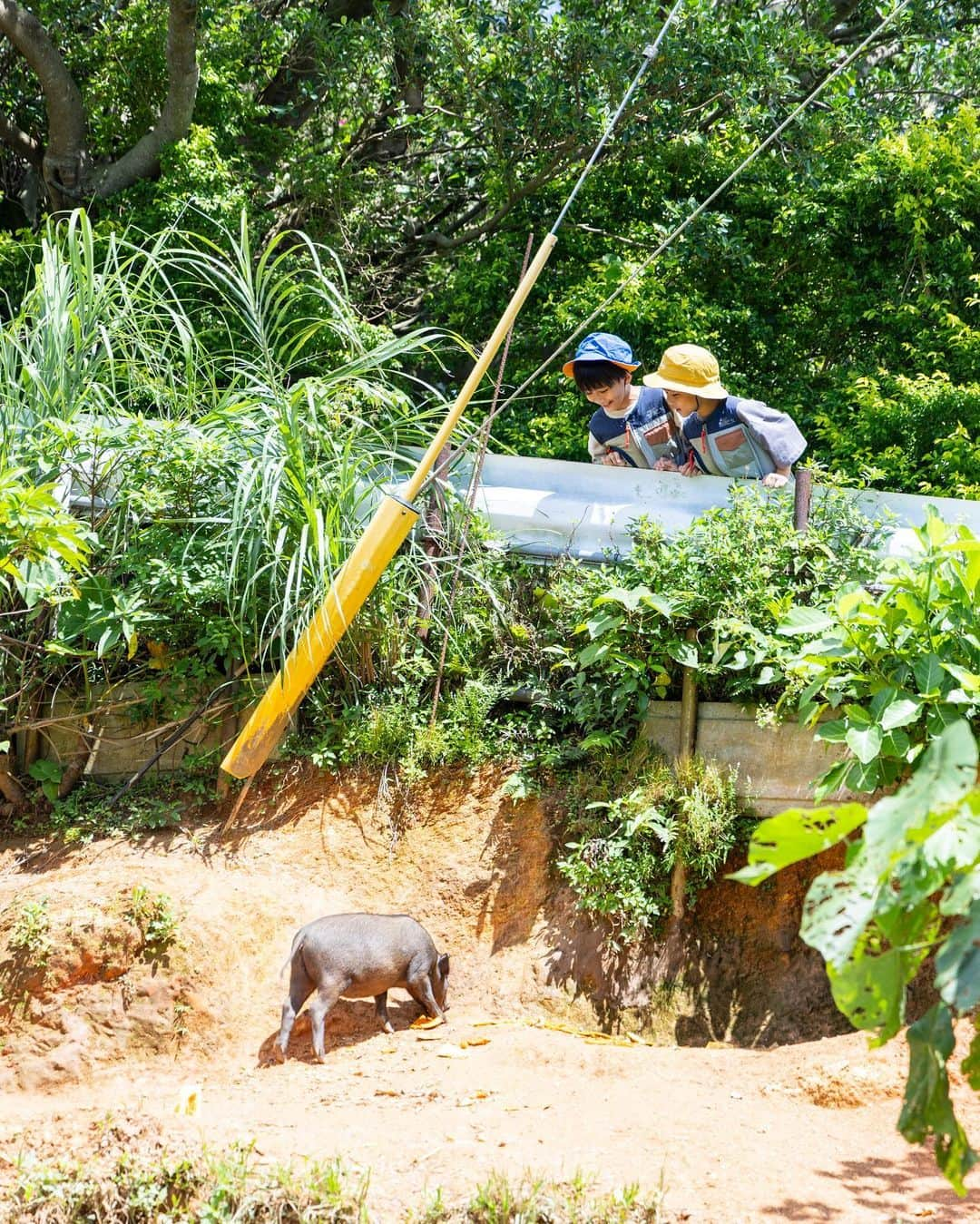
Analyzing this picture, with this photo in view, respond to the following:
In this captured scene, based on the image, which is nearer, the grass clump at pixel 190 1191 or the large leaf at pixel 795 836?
the large leaf at pixel 795 836

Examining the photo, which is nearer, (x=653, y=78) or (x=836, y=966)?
(x=836, y=966)

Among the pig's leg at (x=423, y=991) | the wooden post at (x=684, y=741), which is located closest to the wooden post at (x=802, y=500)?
the wooden post at (x=684, y=741)

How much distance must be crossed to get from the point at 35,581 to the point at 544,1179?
3.19 m

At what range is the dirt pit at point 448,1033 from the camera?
405cm

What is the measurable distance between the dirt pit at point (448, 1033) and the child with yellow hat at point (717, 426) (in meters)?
1.95

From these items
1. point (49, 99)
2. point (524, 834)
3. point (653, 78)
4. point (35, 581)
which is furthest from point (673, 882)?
point (49, 99)

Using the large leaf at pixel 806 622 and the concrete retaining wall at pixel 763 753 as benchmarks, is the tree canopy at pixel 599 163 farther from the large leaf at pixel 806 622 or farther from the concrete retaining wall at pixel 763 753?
the large leaf at pixel 806 622

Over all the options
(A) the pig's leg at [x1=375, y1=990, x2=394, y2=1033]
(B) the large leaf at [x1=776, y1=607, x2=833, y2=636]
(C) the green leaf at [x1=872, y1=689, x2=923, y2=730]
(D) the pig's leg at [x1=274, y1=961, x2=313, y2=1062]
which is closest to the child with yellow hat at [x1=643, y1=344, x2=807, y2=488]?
(B) the large leaf at [x1=776, y1=607, x2=833, y2=636]

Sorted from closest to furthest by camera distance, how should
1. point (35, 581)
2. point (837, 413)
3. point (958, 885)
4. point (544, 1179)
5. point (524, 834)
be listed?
point (958, 885) < point (544, 1179) < point (35, 581) < point (524, 834) < point (837, 413)

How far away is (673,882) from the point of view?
571 centimetres

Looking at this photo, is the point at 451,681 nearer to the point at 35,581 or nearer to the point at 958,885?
the point at 35,581

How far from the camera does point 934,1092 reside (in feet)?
7.64

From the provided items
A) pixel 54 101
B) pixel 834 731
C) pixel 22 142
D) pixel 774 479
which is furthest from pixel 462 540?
pixel 22 142

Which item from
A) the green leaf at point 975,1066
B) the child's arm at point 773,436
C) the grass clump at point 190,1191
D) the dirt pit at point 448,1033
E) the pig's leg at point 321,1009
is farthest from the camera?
the child's arm at point 773,436
